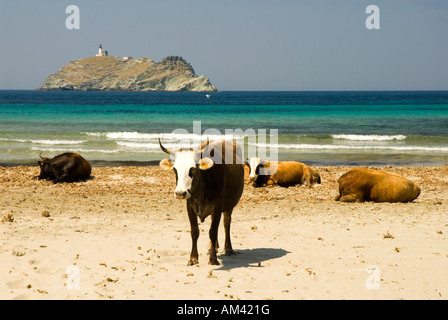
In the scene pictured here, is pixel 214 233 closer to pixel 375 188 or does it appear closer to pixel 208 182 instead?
pixel 208 182

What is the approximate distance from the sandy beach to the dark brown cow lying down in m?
2.41

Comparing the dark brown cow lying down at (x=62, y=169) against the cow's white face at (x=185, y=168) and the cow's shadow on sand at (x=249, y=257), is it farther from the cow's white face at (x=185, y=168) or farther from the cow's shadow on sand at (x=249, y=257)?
the cow's white face at (x=185, y=168)

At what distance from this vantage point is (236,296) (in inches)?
262

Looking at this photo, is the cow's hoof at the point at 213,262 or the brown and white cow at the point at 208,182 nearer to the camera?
the brown and white cow at the point at 208,182

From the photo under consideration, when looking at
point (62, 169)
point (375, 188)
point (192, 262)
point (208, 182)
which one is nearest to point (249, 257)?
point (192, 262)

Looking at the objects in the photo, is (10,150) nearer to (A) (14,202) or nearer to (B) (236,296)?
(A) (14,202)

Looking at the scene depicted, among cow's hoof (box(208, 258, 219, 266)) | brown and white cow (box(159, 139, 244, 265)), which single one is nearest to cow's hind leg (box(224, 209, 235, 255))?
brown and white cow (box(159, 139, 244, 265))

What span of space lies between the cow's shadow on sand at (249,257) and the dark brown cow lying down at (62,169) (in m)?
10.1

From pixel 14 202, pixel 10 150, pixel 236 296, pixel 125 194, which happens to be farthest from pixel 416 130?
pixel 236 296

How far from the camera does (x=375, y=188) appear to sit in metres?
13.5

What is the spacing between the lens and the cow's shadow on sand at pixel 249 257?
27.1 ft

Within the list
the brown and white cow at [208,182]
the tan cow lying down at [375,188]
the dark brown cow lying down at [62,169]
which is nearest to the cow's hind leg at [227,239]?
the brown and white cow at [208,182]

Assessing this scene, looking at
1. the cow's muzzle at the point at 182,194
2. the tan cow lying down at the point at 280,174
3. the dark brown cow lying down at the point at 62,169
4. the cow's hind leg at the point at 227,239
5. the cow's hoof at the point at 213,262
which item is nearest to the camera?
the cow's muzzle at the point at 182,194
